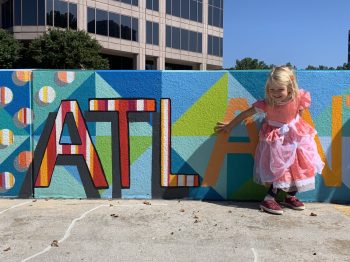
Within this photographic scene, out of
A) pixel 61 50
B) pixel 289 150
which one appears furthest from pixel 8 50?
pixel 289 150

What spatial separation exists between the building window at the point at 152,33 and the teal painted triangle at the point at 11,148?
51521mm

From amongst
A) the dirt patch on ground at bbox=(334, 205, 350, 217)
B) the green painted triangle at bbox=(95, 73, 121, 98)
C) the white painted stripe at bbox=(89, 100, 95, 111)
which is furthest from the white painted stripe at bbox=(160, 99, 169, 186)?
the dirt patch on ground at bbox=(334, 205, 350, 217)

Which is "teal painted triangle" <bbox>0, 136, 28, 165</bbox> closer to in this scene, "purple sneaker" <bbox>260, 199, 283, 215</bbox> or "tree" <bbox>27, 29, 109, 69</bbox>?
"purple sneaker" <bbox>260, 199, 283, 215</bbox>

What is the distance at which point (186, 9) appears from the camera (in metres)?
61.6

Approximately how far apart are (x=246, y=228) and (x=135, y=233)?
108 centimetres

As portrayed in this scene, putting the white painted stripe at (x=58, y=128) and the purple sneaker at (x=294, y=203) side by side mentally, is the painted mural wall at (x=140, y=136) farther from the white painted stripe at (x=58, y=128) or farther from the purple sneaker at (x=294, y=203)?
the purple sneaker at (x=294, y=203)

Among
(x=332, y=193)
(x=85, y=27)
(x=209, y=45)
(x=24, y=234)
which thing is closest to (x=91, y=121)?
(x=24, y=234)

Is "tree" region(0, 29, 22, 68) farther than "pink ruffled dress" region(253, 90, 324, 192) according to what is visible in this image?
Yes

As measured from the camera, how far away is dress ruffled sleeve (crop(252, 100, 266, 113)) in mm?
5191

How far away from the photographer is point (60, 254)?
12.3 ft

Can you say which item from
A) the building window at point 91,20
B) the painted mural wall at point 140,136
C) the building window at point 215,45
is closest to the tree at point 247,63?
the building window at point 215,45

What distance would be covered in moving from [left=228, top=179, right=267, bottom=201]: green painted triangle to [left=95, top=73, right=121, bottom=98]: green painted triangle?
6.15ft

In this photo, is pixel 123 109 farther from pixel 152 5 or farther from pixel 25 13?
pixel 152 5

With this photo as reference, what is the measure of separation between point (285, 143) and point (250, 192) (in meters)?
0.86
